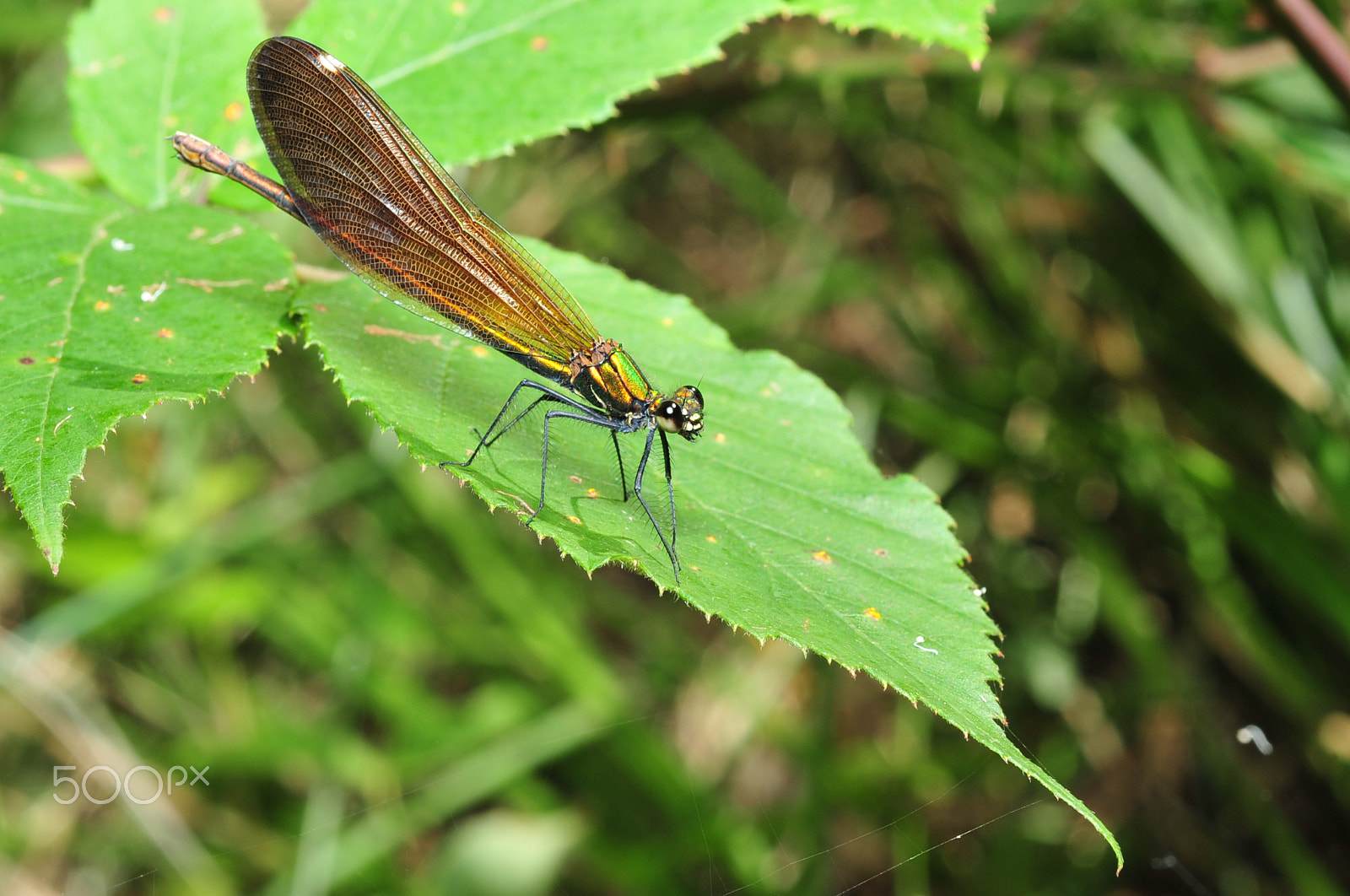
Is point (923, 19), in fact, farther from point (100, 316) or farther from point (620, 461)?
point (100, 316)

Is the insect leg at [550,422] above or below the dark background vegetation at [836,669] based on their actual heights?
above

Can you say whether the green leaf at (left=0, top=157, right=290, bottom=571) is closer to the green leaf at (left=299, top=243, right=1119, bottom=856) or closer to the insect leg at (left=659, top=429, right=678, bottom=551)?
the green leaf at (left=299, top=243, right=1119, bottom=856)

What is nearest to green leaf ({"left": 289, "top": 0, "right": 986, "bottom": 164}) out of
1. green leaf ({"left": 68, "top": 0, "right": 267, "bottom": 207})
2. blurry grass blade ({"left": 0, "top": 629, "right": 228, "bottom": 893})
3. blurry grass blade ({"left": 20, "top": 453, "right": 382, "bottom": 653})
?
green leaf ({"left": 68, "top": 0, "right": 267, "bottom": 207})

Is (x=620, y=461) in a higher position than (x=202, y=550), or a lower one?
higher

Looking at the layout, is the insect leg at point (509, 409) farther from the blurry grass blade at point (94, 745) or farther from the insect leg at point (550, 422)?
the blurry grass blade at point (94, 745)

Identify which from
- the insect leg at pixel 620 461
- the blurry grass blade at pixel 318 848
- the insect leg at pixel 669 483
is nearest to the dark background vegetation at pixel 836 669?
the blurry grass blade at pixel 318 848

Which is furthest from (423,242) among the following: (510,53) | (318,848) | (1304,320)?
(1304,320)
